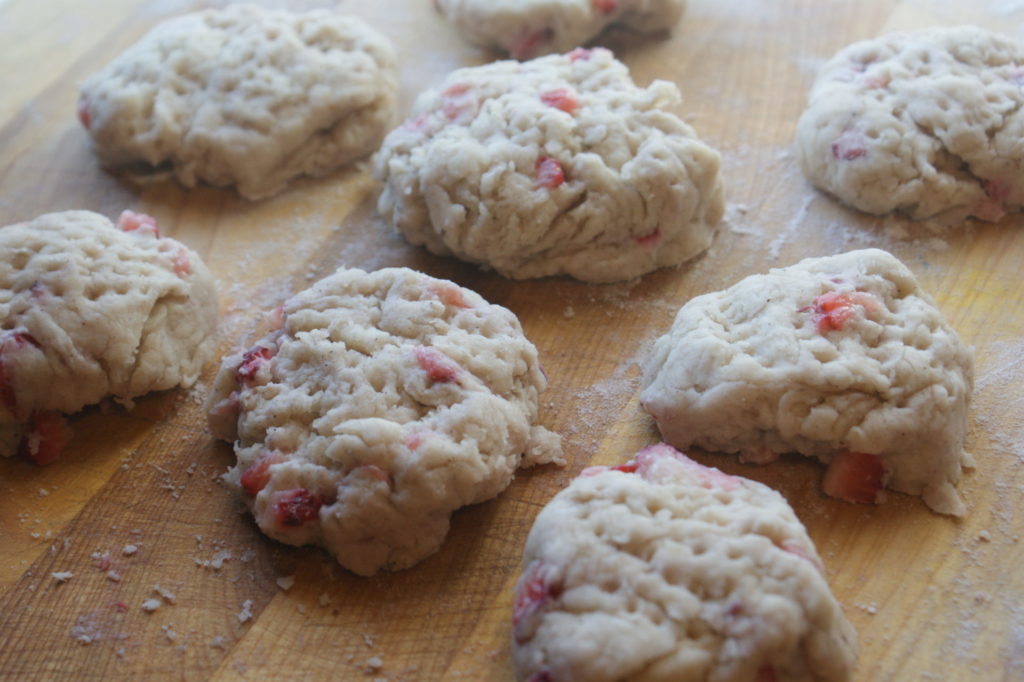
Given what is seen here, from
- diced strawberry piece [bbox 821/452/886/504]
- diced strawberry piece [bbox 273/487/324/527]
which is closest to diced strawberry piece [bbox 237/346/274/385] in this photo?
diced strawberry piece [bbox 273/487/324/527]

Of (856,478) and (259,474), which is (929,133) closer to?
(856,478)

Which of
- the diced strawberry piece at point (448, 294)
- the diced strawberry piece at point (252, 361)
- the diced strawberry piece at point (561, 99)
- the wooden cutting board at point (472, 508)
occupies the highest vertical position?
the diced strawberry piece at point (561, 99)

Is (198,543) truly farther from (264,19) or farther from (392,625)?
(264,19)

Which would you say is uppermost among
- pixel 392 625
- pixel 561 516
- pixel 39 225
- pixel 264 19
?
pixel 264 19

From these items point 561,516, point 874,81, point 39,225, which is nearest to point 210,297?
point 39,225

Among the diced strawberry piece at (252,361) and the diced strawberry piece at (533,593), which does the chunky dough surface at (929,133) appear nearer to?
the diced strawberry piece at (533,593)

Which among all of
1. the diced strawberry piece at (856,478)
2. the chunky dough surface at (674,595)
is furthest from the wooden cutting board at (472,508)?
the chunky dough surface at (674,595)

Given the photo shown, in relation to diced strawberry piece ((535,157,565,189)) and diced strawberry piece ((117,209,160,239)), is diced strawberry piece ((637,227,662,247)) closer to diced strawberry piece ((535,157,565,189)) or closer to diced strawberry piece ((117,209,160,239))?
diced strawberry piece ((535,157,565,189))
